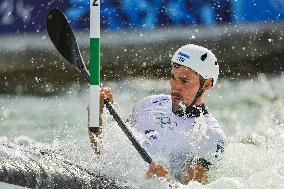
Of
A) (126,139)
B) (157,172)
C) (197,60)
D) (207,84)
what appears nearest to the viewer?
(157,172)

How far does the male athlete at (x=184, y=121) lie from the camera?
5711 millimetres

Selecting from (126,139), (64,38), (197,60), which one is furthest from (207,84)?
(64,38)

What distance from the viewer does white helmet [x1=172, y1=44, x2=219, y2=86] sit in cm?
589

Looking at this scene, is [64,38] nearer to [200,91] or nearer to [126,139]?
[126,139]

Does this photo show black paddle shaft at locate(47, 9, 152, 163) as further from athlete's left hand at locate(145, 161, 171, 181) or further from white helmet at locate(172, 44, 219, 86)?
athlete's left hand at locate(145, 161, 171, 181)

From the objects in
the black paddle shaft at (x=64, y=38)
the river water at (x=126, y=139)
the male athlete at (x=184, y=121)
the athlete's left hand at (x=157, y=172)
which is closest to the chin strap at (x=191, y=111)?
the male athlete at (x=184, y=121)

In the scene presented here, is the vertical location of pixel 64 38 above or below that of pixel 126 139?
above

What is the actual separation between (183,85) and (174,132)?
318 mm

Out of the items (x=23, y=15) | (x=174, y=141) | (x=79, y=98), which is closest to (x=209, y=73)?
(x=174, y=141)

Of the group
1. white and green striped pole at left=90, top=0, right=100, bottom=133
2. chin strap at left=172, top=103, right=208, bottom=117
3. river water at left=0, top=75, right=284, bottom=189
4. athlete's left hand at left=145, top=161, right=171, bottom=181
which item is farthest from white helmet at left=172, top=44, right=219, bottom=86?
athlete's left hand at left=145, top=161, right=171, bottom=181

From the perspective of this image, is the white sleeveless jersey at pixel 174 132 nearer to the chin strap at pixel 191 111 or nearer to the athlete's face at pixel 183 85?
the chin strap at pixel 191 111

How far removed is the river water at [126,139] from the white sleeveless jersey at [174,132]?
20 centimetres

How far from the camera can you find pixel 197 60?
19.4 feet

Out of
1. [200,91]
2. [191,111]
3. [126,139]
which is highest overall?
[200,91]
